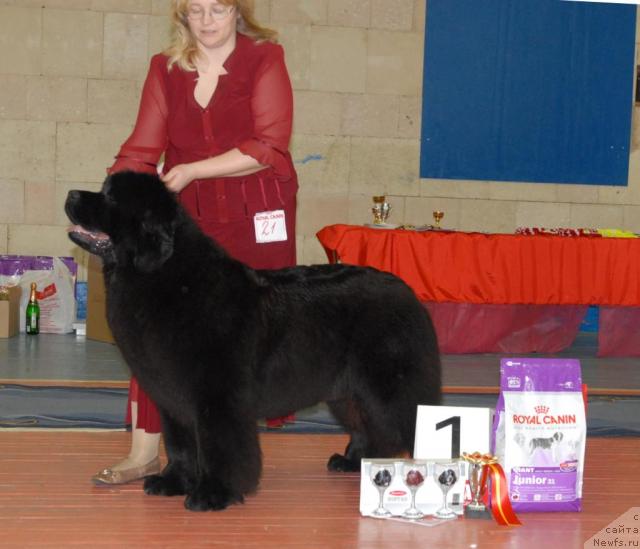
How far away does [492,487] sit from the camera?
2.99 metres

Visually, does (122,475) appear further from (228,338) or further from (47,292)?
(47,292)

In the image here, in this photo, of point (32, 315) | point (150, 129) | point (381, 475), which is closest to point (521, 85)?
point (32, 315)

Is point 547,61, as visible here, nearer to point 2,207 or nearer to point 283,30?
point 283,30

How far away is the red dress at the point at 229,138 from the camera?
3.38m

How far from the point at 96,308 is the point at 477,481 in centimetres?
501

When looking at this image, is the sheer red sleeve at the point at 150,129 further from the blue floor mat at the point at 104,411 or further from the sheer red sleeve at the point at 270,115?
the blue floor mat at the point at 104,411

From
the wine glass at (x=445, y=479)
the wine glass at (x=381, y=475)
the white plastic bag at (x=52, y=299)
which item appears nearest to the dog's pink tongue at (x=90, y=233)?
the wine glass at (x=381, y=475)

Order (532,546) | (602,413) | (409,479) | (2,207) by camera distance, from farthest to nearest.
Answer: (2,207), (602,413), (409,479), (532,546)

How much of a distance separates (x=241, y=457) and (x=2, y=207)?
19.9ft

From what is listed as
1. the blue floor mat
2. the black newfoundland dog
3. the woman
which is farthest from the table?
the black newfoundland dog

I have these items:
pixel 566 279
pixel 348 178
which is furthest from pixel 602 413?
pixel 348 178

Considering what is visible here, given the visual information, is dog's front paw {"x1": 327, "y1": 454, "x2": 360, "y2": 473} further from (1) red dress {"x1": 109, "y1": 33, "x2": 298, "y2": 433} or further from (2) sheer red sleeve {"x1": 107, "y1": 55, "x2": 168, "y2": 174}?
(2) sheer red sleeve {"x1": 107, "y1": 55, "x2": 168, "y2": 174}

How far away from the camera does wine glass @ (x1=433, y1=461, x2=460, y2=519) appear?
2.97 meters

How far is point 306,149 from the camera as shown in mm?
8633
